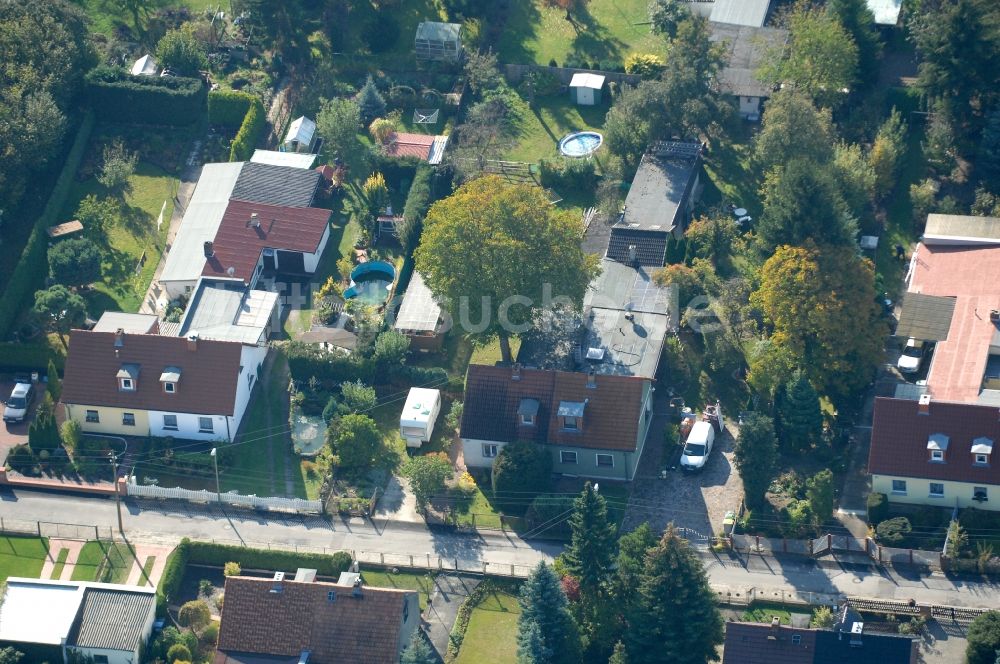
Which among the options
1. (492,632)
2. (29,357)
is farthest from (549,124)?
(492,632)

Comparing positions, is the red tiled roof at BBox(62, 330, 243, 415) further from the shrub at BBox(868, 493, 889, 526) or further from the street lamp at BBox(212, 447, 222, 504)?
the shrub at BBox(868, 493, 889, 526)

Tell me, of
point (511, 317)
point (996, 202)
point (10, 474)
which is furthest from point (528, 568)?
point (996, 202)

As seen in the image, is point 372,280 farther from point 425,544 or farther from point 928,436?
point 928,436

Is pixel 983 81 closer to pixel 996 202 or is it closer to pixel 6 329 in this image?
pixel 996 202

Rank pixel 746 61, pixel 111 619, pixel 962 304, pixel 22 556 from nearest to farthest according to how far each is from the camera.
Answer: pixel 111 619 < pixel 22 556 < pixel 962 304 < pixel 746 61

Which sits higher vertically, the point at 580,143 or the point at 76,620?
the point at 580,143

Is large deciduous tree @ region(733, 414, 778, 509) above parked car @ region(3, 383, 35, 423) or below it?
above

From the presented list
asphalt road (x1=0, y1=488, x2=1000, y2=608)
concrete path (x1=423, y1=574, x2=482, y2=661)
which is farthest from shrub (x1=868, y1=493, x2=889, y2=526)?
concrete path (x1=423, y1=574, x2=482, y2=661)
